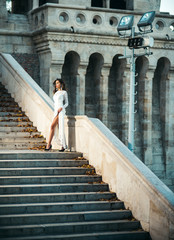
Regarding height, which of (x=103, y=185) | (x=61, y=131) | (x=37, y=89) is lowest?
(x=103, y=185)

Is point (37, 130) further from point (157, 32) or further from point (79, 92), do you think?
point (157, 32)

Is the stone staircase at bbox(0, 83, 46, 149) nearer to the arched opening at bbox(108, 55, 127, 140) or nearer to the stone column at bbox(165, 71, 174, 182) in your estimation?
the arched opening at bbox(108, 55, 127, 140)

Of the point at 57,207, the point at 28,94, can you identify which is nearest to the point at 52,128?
the point at 28,94

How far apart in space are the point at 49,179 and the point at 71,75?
46.4ft

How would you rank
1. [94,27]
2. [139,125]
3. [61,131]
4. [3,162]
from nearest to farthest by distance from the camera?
[3,162], [61,131], [94,27], [139,125]

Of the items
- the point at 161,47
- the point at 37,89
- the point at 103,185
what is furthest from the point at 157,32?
the point at 103,185

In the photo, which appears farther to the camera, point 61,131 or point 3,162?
point 61,131

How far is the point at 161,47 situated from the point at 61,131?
14.1 metres

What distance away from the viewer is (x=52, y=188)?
15578 millimetres

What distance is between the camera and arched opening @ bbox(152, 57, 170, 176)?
104 ft

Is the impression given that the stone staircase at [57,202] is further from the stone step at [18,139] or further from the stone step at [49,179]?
the stone step at [18,139]

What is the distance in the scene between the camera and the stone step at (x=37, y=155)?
651 inches

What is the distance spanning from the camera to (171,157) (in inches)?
1265

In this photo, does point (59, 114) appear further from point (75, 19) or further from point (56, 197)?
point (75, 19)
